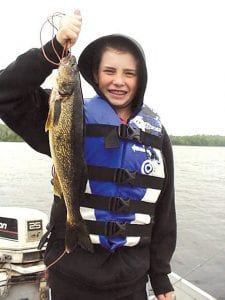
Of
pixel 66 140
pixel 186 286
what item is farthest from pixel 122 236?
pixel 186 286

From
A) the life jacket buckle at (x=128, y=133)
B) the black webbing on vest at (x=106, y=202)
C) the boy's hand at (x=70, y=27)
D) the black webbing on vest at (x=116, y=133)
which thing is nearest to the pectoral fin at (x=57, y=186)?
the black webbing on vest at (x=106, y=202)

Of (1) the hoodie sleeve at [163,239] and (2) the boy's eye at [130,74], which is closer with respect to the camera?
(2) the boy's eye at [130,74]

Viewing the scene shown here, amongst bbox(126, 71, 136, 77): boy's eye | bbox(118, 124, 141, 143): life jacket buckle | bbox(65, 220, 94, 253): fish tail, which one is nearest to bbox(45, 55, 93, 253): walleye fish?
bbox(65, 220, 94, 253): fish tail

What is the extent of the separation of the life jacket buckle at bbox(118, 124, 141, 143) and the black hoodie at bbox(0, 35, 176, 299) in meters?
0.28

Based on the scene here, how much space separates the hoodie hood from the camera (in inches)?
112

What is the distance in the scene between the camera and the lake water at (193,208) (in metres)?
10.8

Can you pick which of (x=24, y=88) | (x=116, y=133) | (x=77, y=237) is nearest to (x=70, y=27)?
(x=24, y=88)

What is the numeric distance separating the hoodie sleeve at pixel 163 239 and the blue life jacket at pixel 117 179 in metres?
0.17

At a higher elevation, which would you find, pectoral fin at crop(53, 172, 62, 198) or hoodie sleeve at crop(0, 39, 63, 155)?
hoodie sleeve at crop(0, 39, 63, 155)

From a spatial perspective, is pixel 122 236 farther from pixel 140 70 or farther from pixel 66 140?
pixel 140 70

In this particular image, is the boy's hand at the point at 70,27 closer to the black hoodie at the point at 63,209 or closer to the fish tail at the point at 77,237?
the black hoodie at the point at 63,209

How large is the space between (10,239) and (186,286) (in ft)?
7.93

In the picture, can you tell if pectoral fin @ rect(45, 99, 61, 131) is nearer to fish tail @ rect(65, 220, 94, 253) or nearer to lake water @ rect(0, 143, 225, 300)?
fish tail @ rect(65, 220, 94, 253)

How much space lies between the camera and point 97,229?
2699mm
